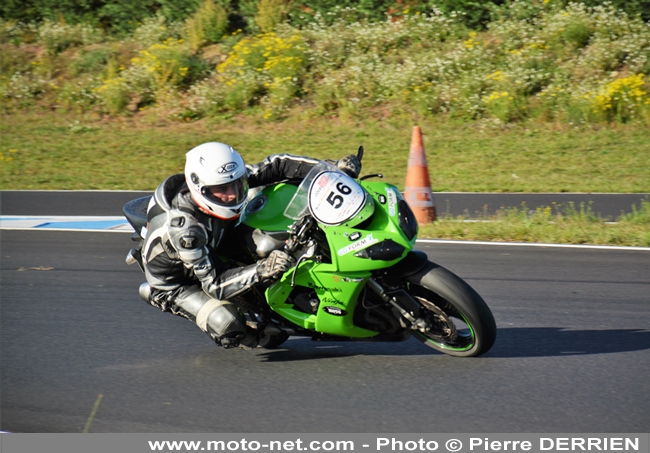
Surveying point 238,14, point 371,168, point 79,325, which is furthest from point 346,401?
point 238,14

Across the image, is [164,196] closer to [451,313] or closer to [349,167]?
[349,167]

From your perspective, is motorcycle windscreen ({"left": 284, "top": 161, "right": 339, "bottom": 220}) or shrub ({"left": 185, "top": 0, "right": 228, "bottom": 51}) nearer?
motorcycle windscreen ({"left": 284, "top": 161, "right": 339, "bottom": 220})

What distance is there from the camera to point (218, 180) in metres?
4.69

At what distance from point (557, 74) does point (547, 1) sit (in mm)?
3200

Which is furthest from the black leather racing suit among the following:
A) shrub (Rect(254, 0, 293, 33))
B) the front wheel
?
shrub (Rect(254, 0, 293, 33))

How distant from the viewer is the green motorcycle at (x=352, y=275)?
464 cm

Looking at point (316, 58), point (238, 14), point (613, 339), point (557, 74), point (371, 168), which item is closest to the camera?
point (613, 339)

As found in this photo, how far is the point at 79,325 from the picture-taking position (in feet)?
20.2

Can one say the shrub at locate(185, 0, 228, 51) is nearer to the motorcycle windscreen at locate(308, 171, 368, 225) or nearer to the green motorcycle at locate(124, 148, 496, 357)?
the green motorcycle at locate(124, 148, 496, 357)

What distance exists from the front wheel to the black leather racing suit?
0.98m

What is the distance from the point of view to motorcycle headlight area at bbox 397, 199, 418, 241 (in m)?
4.68

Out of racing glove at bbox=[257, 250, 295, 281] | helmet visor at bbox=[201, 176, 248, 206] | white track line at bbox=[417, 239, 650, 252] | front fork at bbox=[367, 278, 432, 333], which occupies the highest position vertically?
helmet visor at bbox=[201, 176, 248, 206]
